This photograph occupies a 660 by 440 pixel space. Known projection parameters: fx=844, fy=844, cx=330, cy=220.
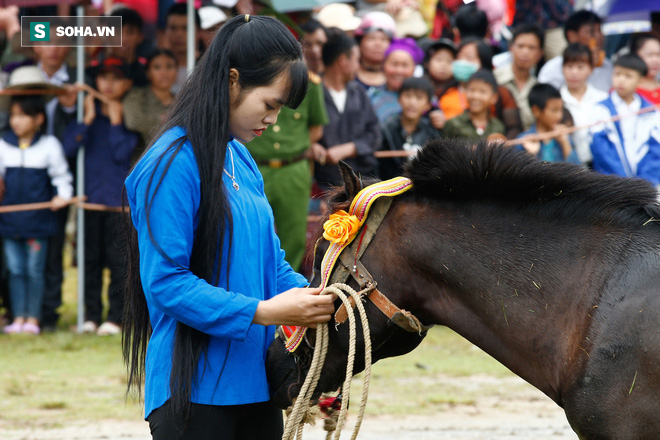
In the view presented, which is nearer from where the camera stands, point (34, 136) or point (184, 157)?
point (184, 157)

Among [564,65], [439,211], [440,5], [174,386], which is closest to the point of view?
[174,386]

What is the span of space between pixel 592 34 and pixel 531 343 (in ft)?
21.4

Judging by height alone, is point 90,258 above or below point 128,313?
below

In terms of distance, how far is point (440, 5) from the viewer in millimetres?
9648

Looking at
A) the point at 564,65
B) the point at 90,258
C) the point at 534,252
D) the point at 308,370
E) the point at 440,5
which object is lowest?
the point at 90,258

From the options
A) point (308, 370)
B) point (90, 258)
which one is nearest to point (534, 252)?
point (308, 370)

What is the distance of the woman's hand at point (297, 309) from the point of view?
238 centimetres

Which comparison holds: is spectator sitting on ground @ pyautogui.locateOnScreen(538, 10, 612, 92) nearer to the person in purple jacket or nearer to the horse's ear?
the person in purple jacket

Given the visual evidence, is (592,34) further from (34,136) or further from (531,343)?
(531,343)

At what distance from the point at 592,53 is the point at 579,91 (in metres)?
0.53

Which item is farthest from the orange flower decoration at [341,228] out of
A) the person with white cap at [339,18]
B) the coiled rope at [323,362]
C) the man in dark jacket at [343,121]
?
the person with white cap at [339,18]

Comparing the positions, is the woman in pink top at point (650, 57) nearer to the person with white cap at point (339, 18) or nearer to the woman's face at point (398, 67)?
the woman's face at point (398, 67)
